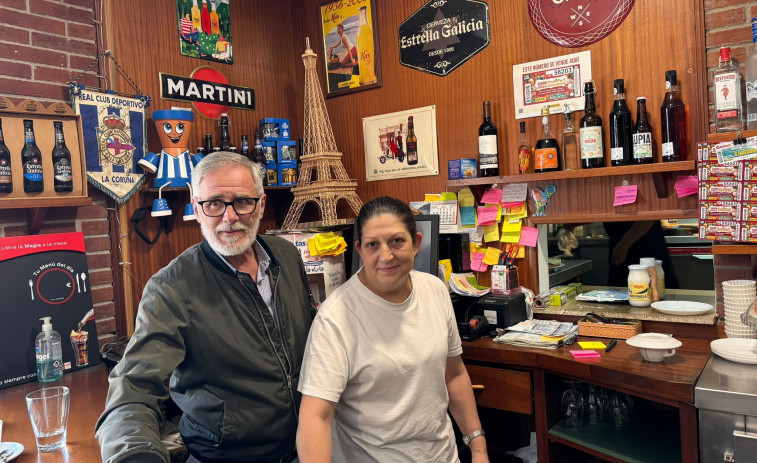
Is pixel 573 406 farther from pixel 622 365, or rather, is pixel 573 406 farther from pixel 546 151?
pixel 546 151

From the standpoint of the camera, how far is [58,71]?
98.6 inches

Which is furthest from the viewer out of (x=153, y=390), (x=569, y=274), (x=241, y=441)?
(x=569, y=274)

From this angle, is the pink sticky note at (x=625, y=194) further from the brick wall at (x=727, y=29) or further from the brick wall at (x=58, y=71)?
the brick wall at (x=58, y=71)

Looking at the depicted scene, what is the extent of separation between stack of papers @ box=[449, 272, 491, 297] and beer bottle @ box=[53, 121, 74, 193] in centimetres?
178

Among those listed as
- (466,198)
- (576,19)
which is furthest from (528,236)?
(576,19)

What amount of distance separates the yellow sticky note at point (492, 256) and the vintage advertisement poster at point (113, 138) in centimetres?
180

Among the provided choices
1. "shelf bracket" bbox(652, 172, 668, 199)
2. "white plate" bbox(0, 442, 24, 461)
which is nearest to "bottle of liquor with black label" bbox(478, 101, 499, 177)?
"shelf bracket" bbox(652, 172, 668, 199)

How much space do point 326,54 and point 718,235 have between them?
8.04 ft

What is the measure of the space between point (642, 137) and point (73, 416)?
2.43 m

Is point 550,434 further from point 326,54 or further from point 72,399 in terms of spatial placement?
point 326,54

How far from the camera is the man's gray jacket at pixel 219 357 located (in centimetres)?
142

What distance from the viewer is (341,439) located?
5.23ft

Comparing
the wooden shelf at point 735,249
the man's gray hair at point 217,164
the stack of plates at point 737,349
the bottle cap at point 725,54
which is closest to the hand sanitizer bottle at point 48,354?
the man's gray hair at point 217,164

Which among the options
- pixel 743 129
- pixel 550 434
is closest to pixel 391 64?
pixel 743 129
